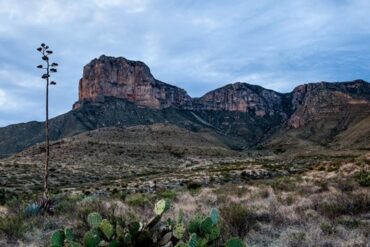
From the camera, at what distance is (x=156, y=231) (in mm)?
6055

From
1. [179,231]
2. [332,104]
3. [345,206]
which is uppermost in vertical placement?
[332,104]

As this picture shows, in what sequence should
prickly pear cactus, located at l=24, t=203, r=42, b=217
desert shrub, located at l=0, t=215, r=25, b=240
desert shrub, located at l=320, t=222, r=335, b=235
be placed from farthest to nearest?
prickly pear cactus, located at l=24, t=203, r=42, b=217
desert shrub, located at l=0, t=215, r=25, b=240
desert shrub, located at l=320, t=222, r=335, b=235

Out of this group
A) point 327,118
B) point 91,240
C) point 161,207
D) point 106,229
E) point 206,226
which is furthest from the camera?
point 327,118

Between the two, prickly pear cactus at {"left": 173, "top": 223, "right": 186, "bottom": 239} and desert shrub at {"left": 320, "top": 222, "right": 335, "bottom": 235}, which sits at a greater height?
prickly pear cactus at {"left": 173, "top": 223, "right": 186, "bottom": 239}

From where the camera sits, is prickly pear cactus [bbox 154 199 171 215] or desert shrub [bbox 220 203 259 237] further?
desert shrub [bbox 220 203 259 237]

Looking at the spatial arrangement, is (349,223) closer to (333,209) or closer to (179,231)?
(333,209)

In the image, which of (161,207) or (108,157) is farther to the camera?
(108,157)

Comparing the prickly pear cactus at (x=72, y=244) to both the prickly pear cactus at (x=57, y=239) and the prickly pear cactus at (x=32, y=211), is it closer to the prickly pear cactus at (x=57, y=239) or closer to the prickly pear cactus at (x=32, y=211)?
the prickly pear cactus at (x=57, y=239)

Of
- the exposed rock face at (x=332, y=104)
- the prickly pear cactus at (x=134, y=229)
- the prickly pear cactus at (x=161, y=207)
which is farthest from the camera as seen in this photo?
the exposed rock face at (x=332, y=104)

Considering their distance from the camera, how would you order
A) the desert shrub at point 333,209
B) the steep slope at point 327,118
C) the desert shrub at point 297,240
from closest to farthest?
the desert shrub at point 297,240, the desert shrub at point 333,209, the steep slope at point 327,118

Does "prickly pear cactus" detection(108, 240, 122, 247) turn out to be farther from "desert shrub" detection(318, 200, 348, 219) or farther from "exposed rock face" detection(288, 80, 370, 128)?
"exposed rock face" detection(288, 80, 370, 128)

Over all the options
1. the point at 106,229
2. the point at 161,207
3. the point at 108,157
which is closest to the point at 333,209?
the point at 161,207

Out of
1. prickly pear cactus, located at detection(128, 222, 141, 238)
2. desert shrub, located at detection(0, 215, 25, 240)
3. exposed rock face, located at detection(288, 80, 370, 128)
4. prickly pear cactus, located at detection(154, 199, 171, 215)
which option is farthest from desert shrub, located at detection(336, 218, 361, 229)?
exposed rock face, located at detection(288, 80, 370, 128)

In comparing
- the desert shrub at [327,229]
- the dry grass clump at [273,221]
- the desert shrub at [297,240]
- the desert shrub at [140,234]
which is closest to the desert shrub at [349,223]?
the dry grass clump at [273,221]
